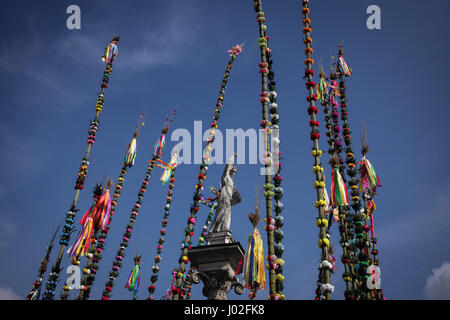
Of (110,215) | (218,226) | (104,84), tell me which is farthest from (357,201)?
(104,84)

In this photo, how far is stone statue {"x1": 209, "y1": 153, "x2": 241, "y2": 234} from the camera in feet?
36.4

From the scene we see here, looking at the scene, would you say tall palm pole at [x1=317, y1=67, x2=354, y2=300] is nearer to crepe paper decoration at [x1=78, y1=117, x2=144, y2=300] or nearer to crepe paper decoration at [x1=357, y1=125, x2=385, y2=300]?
crepe paper decoration at [x1=357, y1=125, x2=385, y2=300]

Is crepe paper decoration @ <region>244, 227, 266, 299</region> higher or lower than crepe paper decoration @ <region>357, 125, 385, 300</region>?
lower

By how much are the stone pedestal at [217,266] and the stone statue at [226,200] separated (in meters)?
0.96

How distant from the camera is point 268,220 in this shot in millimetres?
7957

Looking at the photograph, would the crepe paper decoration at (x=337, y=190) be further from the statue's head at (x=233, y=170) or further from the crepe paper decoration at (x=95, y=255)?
the crepe paper decoration at (x=95, y=255)

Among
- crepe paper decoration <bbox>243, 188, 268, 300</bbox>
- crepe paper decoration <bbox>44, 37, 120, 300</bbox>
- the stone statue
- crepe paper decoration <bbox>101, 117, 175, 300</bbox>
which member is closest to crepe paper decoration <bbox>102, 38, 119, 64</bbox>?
crepe paper decoration <bbox>44, 37, 120, 300</bbox>

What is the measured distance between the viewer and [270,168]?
888 cm

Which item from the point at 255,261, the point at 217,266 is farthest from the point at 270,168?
the point at 217,266

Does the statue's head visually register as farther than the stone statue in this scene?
Yes

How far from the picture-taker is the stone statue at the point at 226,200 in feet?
36.4

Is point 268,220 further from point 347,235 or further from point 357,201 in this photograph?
point 347,235

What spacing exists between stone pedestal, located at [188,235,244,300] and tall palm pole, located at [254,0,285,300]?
76.8 inches
